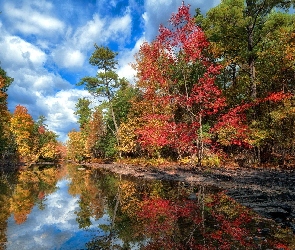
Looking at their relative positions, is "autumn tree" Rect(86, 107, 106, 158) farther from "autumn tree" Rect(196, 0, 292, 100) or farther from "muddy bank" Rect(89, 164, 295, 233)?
"muddy bank" Rect(89, 164, 295, 233)

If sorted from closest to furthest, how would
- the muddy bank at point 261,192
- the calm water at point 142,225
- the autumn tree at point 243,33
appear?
1. the calm water at point 142,225
2. the muddy bank at point 261,192
3. the autumn tree at point 243,33

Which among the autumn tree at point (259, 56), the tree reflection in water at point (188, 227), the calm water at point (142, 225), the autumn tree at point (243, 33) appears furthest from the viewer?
the autumn tree at point (243, 33)

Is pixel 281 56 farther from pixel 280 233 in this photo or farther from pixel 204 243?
pixel 204 243

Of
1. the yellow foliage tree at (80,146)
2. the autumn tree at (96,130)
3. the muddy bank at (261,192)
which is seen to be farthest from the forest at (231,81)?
the yellow foliage tree at (80,146)

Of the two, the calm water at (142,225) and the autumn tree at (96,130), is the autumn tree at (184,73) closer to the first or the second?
the calm water at (142,225)

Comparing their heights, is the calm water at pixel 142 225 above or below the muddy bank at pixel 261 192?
below

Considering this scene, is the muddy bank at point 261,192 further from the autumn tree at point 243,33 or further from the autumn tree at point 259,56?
the autumn tree at point 243,33

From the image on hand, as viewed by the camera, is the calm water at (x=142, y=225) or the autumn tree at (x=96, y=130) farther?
the autumn tree at (x=96, y=130)

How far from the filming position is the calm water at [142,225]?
5.93m

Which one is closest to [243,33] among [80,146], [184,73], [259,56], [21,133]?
[259,56]

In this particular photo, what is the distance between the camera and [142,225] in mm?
7504

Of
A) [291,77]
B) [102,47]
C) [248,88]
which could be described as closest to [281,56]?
[291,77]

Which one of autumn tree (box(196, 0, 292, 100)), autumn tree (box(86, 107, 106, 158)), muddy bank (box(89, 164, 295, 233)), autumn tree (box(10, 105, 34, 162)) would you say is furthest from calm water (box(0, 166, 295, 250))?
autumn tree (box(10, 105, 34, 162))

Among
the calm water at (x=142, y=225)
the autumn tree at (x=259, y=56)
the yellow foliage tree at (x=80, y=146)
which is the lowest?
the calm water at (x=142, y=225)
